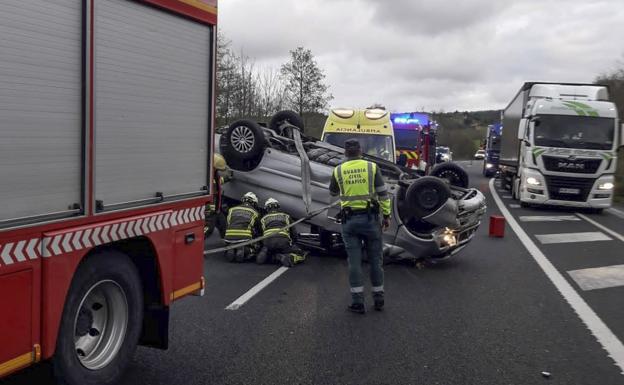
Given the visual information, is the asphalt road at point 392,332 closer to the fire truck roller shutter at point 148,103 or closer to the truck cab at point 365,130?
the fire truck roller shutter at point 148,103

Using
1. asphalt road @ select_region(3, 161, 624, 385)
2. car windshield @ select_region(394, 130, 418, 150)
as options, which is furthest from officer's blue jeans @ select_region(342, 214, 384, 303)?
car windshield @ select_region(394, 130, 418, 150)

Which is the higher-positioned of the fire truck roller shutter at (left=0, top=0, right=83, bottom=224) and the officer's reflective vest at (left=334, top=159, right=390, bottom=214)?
the fire truck roller shutter at (left=0, top=0, right=83, bottom=224)

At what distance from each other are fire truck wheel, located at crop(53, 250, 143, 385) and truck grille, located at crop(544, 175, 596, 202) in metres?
14.5

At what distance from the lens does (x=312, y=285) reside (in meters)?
7.46

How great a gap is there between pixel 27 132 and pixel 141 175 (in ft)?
3.36

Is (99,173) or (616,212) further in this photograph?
(616,212)

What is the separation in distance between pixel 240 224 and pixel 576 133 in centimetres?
1152

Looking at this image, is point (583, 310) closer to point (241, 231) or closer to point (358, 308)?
point (358, 308)

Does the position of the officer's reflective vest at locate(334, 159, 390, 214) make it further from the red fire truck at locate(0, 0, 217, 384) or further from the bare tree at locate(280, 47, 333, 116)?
the bare tree at locate(280, 47, 333, 116)

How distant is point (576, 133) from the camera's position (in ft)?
54.6

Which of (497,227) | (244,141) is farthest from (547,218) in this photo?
(244,141)

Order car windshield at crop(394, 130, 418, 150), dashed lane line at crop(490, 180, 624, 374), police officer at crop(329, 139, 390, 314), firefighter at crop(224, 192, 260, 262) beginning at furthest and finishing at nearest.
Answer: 1. car windshield at crop(394, 130, 418, 150)
2. firefighter at crop(224, 192, 260, 262)
3. police officer at crop(329, 139, 390, 314)
4. dashed lane line at crop(490, 180, 624, 374)

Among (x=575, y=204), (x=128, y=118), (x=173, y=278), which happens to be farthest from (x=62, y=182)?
(x=575, y=204)

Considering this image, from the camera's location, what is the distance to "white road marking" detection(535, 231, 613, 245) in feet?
38.2
